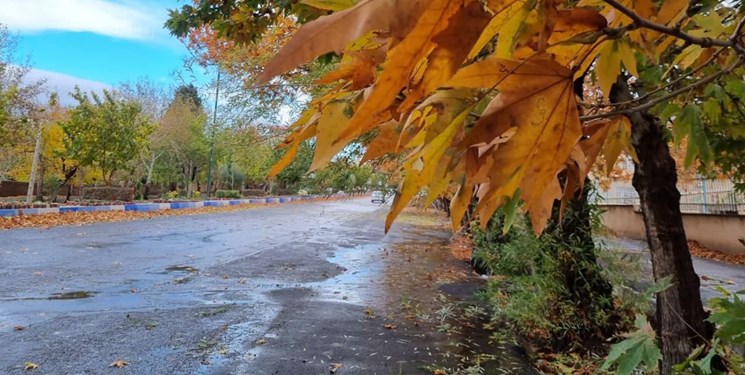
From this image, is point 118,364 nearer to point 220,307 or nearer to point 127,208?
point 220,307

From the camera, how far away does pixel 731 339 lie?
105 centimetres

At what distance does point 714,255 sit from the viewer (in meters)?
11.1

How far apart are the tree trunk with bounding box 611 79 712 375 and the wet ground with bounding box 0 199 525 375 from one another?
5.01ft

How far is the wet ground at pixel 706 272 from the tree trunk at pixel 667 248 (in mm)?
1209

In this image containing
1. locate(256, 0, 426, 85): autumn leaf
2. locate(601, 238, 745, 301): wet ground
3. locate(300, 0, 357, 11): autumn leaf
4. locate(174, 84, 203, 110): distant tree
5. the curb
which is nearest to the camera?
locate(256, 0, 426, 85): autumn leaf

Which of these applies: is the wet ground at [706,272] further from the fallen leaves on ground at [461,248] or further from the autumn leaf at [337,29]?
the autumn leaf at [337,29]

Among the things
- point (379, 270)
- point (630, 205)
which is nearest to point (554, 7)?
point (379, 270)

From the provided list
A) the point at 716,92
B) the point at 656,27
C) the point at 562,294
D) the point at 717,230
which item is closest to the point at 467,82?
the point at 656,27

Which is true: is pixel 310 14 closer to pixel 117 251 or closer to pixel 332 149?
pixel 332 149

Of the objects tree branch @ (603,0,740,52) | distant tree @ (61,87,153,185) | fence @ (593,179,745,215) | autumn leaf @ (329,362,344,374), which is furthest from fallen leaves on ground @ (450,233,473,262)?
distant tree @ (61,87,153,185)

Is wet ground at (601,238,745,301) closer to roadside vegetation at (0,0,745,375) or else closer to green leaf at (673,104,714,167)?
roadside vegetation at (0,0,745,375)

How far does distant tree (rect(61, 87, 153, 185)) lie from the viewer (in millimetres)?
17531

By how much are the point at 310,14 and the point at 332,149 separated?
1908 millimetres

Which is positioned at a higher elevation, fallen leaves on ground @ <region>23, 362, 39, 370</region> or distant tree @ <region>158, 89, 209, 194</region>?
distant tree @ <region>158, 89, 209, 194</region>
